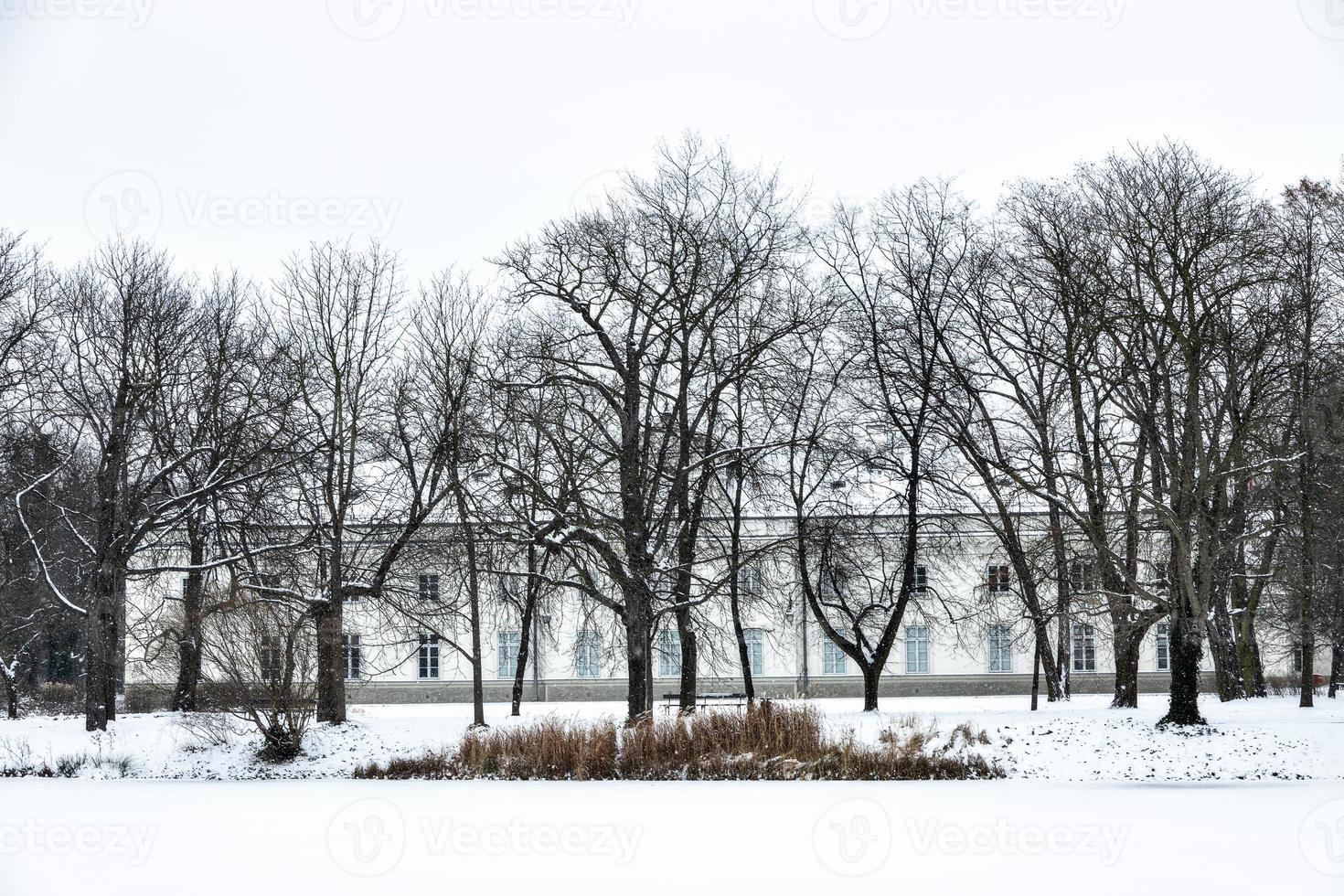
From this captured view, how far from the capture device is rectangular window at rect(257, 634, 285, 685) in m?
22.5

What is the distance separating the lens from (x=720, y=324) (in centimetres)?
2748

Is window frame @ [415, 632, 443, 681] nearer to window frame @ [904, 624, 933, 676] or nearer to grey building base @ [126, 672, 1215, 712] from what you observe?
grey building base @ [126, 672, 1215, 712]

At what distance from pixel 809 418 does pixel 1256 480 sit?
36.3 ft

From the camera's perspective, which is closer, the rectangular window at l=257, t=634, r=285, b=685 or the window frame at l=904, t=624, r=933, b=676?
the rectangular window at l=257, t=634, r=285, b=685

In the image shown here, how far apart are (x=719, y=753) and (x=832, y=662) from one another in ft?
98.7

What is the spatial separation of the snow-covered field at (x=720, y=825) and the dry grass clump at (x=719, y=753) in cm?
72

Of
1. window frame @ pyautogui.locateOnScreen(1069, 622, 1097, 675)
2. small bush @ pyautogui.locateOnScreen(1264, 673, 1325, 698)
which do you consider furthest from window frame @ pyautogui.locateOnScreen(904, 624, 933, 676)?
small bush @ pyautogui.locateOnScreen(1264, 673, 1325, 698)

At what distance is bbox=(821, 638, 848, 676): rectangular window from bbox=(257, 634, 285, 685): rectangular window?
104 feet

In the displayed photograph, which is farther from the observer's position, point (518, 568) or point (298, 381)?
point (518, 568)

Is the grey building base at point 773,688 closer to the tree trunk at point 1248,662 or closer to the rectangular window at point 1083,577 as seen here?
the tree trunk at point 1248,662

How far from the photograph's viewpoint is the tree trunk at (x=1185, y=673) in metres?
23.1

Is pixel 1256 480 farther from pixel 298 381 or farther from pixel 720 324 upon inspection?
pixel 298 381

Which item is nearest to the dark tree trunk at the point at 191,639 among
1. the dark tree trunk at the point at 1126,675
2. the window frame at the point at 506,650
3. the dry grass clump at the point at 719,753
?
the dry grass clump at the point at 719,753

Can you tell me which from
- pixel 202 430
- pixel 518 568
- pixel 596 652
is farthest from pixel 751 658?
pixel 202 430
